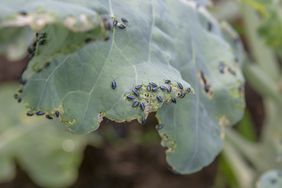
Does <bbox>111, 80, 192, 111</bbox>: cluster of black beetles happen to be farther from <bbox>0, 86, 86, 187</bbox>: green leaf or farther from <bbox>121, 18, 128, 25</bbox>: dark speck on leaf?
<bbox>0, 86, 86, 187</bbox>: green leaf

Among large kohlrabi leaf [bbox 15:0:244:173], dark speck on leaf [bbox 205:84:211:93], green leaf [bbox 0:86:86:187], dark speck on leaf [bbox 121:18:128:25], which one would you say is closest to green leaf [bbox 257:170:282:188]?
large kohlrabi leaf [bbox 15:0:244:173]

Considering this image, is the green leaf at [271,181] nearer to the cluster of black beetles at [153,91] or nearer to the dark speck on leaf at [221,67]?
the dark speck on leaf at [221,67]

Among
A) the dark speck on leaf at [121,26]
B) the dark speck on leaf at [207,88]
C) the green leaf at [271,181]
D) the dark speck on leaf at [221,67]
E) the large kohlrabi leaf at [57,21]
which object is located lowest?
the green leaf at [271,181]

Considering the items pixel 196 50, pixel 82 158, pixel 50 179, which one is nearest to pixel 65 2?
pixel 196 50

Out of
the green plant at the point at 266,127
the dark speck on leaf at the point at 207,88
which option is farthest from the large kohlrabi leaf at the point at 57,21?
the green plant at the point at 266,127

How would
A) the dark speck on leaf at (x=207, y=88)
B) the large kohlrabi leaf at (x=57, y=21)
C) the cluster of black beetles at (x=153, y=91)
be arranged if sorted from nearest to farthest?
1. the large kohlrabi leaf at (x=57, y=21)
2. the cluster of black beetles at (x=153, y=91)
3. the dark speck on leaf at (x=207, y=88)

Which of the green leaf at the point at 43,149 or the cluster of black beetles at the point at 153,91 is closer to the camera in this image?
the cluster of black beetles at the point at 153,91

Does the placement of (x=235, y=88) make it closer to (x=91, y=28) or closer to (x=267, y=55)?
(x=91, y=28)
